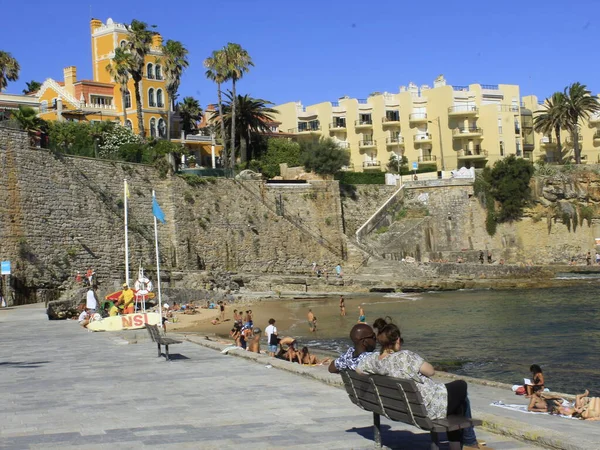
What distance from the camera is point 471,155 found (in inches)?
2630

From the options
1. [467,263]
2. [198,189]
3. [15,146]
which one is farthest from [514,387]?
[467,263]

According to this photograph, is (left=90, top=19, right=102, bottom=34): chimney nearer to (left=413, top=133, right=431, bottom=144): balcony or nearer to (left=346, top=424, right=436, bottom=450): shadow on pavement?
(left=413, top=133, right=431, bottom=144): balcony

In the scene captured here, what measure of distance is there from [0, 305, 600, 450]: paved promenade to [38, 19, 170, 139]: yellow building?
Answer: 48382mm

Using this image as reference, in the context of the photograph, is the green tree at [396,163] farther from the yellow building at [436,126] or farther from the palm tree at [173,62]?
the palm tree at [173,62]

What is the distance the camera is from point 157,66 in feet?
207

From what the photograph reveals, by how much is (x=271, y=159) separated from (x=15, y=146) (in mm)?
30773

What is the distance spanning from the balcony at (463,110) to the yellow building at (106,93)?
2161cm

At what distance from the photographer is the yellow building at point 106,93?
60.9m

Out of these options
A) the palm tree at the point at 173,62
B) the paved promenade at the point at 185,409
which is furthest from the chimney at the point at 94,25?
the paved promenade at the point at 185,409

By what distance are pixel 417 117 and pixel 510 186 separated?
1687 centimetres

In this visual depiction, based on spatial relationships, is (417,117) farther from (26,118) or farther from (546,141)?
(26,118)

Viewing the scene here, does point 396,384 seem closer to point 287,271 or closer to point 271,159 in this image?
point 287,271

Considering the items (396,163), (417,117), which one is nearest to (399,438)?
(396,163)

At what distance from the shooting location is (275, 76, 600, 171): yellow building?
67438 mm
